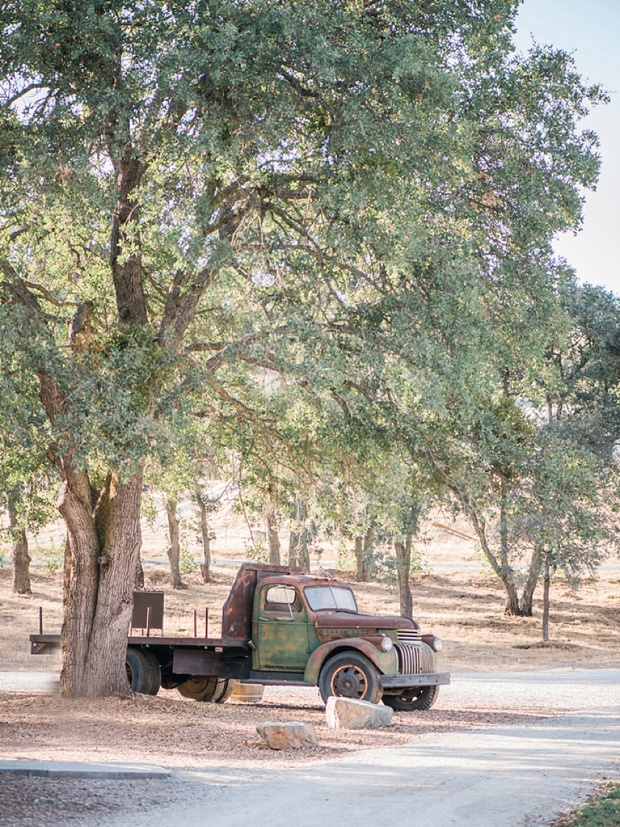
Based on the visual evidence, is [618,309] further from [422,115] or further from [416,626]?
[422,115]

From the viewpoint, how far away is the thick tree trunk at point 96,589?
17000 millimetres

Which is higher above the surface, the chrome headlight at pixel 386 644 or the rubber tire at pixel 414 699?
the chrome headlight at pixel 386 644

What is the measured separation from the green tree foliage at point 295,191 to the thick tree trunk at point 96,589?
2.68ft

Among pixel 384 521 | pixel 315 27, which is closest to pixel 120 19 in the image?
pixel 315 27

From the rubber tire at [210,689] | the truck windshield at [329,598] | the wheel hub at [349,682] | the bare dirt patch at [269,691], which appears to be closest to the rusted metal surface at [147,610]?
the rubber tire at [210,689]

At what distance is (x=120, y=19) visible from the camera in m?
13.8

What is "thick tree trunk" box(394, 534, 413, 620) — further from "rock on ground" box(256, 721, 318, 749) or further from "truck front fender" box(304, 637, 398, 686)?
"rock on ground" box(256, 721, 318, 749)

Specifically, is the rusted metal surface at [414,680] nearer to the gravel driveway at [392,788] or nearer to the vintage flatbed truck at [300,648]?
the vintage flatbed truck at [300,648]

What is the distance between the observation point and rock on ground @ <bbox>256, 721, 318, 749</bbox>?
40.6ft

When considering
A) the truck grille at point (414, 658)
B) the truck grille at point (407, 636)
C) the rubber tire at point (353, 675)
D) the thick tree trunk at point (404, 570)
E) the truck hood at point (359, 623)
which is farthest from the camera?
the thick tree trunk at point (404, 570)

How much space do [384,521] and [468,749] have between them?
6.00m

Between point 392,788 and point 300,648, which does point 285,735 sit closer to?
point 392,788

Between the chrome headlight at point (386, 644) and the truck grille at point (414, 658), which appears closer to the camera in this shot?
the chrome headlight at point (386, 644)

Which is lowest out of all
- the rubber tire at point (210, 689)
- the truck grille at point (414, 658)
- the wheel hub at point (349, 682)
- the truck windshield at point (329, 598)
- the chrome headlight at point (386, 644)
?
the rubber tire at point (210, 689)
